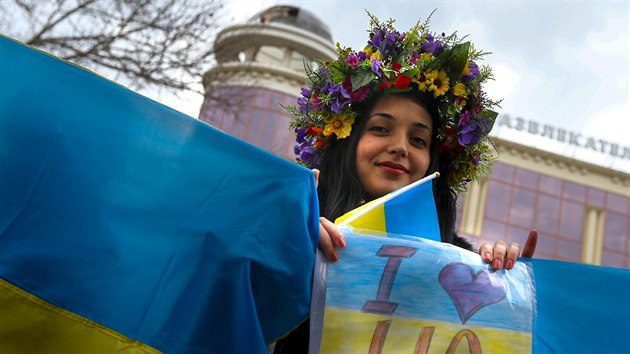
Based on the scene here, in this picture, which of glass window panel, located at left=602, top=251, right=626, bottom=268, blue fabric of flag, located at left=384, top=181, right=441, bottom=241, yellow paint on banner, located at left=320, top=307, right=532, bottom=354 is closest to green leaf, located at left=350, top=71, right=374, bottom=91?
blue fabric of flag, located at left=384, top=181, right=441, bottom=241

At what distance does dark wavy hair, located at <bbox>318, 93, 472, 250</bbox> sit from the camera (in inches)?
115

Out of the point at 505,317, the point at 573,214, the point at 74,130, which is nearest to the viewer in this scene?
the point at 74,130

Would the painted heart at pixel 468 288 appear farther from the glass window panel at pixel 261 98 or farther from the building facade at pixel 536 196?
the building facade at pixel 536 196

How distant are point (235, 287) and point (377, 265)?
446 mm

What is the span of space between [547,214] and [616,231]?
11.8 ft

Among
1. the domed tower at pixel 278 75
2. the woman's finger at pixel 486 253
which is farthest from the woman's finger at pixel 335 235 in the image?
the domed tower at pixel 278 75

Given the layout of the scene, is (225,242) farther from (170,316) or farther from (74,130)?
(74,130)

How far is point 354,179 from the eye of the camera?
9.82 feet

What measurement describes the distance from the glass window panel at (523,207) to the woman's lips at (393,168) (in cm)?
3000

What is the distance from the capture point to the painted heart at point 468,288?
7.28 feet

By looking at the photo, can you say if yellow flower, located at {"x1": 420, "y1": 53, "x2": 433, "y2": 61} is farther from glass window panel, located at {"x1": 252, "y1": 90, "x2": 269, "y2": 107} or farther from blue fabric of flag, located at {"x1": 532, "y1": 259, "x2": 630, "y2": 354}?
glass window panel, located at {"x1": 252, "y1": 90, "x2": 269, "y2": 107}

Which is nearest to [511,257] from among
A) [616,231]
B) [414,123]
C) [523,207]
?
[414,123]

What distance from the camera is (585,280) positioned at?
2492 millimetres

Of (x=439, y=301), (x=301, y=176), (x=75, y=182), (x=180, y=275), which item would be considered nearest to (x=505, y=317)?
(x=439, y=301)
